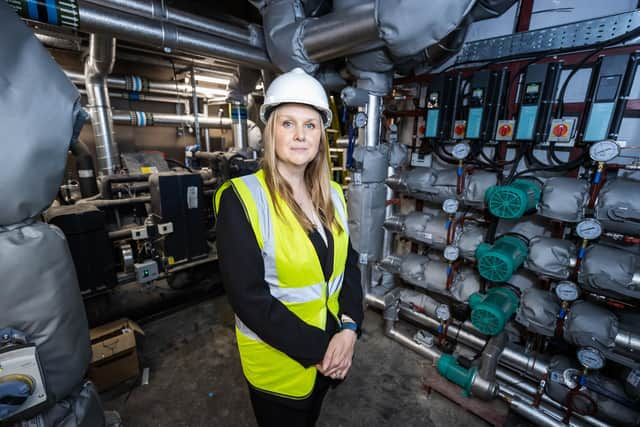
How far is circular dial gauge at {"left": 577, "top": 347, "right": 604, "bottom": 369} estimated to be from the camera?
146 centimetres

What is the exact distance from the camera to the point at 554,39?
1693 mm

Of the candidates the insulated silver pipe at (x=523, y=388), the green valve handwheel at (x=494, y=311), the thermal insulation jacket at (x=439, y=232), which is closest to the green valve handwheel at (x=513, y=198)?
the thermal insulation jacket at (x=439, y=232)

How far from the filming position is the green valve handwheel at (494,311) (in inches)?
65.7

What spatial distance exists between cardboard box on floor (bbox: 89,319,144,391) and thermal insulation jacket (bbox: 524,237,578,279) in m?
2.66

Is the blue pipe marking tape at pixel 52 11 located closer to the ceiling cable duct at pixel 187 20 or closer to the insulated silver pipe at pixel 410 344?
the ceiling cable duct at pixel 187 20

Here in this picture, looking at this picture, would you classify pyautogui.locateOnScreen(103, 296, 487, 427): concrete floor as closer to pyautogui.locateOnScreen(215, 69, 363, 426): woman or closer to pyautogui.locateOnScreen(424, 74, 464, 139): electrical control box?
pyautogui.locateOnScreen(215, 69, 363, 426): woman

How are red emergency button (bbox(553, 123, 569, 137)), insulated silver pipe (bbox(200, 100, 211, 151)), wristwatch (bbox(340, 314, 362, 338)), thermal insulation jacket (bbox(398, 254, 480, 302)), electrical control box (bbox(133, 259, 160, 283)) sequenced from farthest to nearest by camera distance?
insulated silver pipe (bbox(200, 100, 211, 151))
electrical control box (bbox(133, 259, 160, 283))
thermal insulation jacket (bbox(398, 254, 480, 302))
red emergency button (bbox(553, 123, 569, 137))
wristwatch (bbox(340, 314, 362, 338))

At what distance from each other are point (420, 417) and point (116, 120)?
15.0ft

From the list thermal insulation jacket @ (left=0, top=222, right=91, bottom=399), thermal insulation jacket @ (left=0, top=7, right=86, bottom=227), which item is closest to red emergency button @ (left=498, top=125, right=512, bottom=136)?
thermal insulation jacket @ (left=0, top=7, right=86, bottom=227)

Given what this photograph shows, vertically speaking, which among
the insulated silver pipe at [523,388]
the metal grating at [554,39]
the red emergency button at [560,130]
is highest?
the metal grating at [554,39]

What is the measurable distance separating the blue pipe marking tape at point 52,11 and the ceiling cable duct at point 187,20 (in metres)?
0.34

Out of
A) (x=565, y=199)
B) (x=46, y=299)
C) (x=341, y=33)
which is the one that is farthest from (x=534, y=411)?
(x=341, y=33)

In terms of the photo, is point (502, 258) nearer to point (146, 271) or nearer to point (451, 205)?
point (451, 205)

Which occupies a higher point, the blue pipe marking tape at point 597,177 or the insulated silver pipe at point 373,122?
the insulated silver pipe at point 373,122
